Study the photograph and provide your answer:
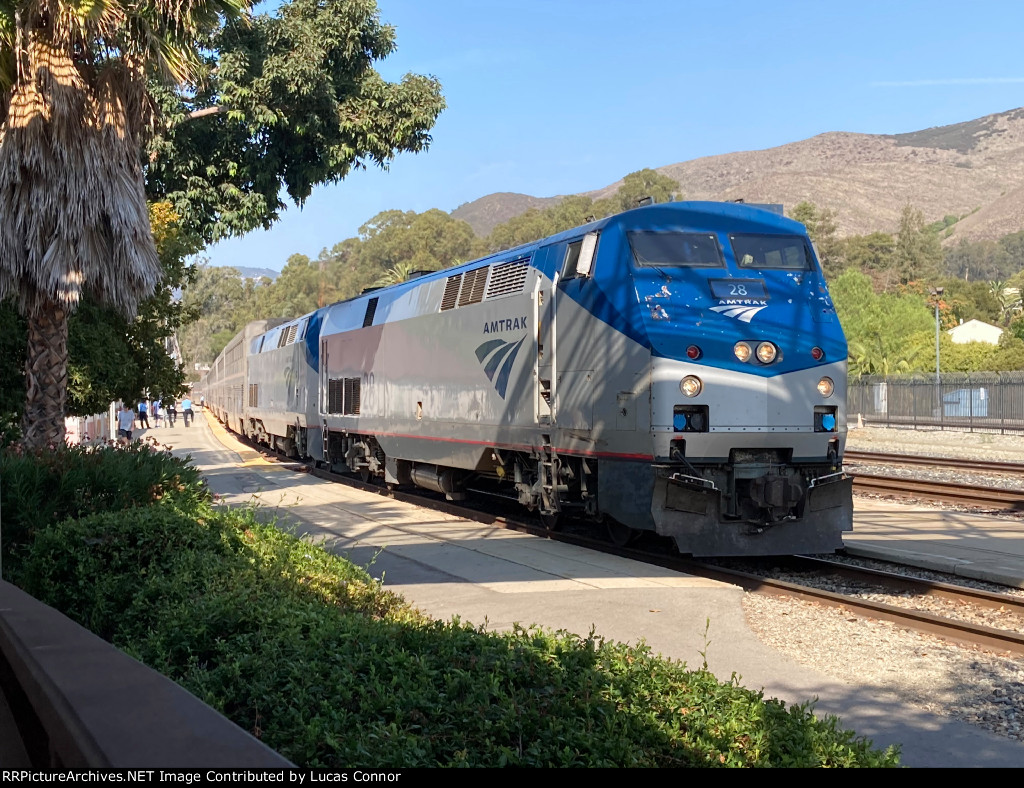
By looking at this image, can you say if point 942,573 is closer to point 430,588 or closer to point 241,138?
point 430,588

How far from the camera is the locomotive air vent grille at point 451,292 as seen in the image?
51.5 ft

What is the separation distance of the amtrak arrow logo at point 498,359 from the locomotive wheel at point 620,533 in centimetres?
243

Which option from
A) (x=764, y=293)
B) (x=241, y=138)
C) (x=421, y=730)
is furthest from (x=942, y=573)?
(x=241, y=138)

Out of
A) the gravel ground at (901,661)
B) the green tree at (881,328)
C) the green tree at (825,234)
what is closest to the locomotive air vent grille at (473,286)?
the gravel ground at (901,661)

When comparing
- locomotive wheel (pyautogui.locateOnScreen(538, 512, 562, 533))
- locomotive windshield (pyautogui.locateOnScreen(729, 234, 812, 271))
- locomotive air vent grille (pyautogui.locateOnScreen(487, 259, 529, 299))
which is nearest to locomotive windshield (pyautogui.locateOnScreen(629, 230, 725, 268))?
locomotive windshield (pyautogui.locateOnScreen(729, 234, 812, 271))

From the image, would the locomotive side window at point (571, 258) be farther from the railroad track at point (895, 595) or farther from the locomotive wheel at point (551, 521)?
the railroad track at point (895, 595)

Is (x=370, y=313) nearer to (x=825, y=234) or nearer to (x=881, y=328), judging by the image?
(x=881, y=328)

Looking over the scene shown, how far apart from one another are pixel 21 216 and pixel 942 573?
12236 mm

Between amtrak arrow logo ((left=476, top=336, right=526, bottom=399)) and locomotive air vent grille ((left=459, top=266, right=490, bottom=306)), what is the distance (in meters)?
0.83

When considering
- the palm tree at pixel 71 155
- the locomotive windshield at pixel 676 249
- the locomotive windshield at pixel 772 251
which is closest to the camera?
the locomotive windshield at pixel 676 249

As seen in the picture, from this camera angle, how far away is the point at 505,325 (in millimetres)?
13727

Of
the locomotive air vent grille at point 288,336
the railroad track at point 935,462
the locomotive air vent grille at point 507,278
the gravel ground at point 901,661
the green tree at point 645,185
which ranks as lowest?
the gravel ground at point 901,661

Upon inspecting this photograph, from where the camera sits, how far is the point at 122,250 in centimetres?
1383

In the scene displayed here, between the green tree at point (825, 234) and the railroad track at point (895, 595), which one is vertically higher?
the green tree at point (825, 234)
